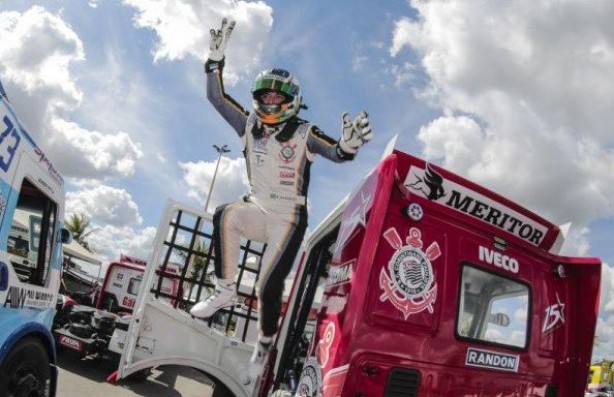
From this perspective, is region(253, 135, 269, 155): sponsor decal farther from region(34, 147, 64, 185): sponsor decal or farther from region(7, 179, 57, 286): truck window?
region(7, 179, 57, 286): truck window

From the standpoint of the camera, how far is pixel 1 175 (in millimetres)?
3010

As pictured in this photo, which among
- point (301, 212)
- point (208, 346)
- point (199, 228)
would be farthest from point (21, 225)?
point (301, 212)

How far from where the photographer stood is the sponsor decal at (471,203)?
3445mm

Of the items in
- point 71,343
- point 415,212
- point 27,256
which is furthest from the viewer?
point 71,343

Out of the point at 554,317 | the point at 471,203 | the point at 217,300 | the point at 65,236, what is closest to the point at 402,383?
the point at 471,203

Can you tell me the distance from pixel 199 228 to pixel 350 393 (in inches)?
91.6

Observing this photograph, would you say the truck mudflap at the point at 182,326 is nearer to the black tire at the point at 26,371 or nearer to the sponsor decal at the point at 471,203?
the black tire at the point at 26,371

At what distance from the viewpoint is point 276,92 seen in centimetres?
445

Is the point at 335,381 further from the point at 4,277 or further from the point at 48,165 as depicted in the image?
the point at 48,165

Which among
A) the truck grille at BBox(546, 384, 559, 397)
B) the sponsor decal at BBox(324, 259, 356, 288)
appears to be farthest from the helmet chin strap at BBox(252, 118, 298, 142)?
the truck grille at BBox(546, 384, 559, 397)

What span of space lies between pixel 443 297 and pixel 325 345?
2.66ft

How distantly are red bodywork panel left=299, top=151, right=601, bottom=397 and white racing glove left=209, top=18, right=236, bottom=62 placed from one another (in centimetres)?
192

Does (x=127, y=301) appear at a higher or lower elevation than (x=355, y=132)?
lower

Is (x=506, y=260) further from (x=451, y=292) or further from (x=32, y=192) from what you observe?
(x=32, y=192)
